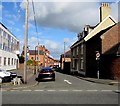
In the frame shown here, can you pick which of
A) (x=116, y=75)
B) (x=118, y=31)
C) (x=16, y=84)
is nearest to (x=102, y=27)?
(x=118, y=31)

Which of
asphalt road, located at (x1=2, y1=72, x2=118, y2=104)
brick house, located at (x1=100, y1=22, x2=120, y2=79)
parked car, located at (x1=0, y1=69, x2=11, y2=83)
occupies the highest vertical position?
brick house, located at (x1=100, y1=22, x2=120, y2=79)

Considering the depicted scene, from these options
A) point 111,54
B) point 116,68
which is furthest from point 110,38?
point 116,68

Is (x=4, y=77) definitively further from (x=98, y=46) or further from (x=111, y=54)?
(x=98, y=46)

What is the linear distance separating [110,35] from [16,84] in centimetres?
1676

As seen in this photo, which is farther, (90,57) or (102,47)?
(90,57)

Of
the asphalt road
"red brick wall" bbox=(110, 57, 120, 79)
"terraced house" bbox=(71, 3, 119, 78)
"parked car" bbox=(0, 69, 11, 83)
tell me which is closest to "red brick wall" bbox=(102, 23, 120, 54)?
"terraced house" bbox=(71, 3, 119, 78)

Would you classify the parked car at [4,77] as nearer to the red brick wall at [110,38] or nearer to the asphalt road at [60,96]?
the asphalt road at [60,96]

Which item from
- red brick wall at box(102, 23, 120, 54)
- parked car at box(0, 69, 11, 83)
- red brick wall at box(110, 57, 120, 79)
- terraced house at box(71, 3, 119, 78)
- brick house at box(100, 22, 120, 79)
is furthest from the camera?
red brick wall at box(102, 23, 120, 54)

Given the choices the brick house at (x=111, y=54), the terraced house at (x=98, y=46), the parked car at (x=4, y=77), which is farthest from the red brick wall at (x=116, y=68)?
the parked car at (x=4, y=77)

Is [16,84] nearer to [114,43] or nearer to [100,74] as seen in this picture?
[100,74]

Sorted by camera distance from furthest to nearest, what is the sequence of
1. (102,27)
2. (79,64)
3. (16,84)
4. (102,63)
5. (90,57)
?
(79,64), (102,27), (90,57), (102,63), (16,84)

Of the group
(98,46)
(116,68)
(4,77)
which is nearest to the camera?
(4,77)

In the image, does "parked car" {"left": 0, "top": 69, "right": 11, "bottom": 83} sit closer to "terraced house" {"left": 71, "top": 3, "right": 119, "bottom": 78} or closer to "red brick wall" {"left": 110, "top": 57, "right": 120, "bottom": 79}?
"terraced house" {"left": 71, "top": 3, "right": 119, "bottom": 78}

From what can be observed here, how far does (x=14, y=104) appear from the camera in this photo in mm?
11188
